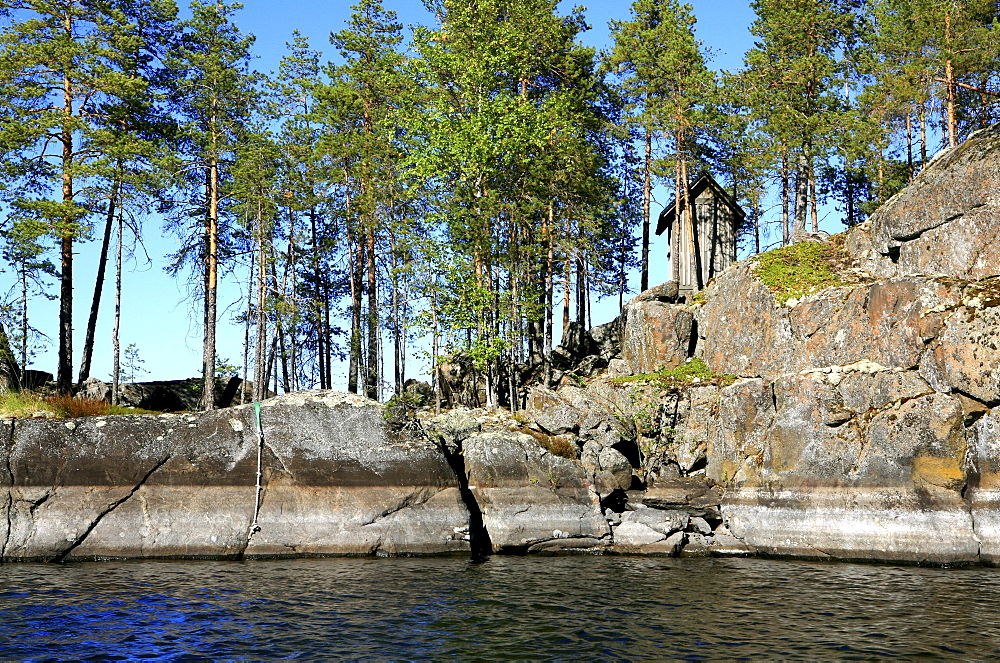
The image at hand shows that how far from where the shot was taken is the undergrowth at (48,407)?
18719 millimetres

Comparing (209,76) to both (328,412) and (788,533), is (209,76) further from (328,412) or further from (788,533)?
(788,533)

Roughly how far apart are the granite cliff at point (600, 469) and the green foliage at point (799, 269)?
202 centimetres

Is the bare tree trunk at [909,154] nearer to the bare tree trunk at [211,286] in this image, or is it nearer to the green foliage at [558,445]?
the green foliage at [558,445]

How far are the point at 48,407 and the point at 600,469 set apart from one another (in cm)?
1458

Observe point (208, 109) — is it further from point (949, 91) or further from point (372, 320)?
point (949, 91)

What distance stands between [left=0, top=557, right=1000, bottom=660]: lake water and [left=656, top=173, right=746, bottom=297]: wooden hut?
760 inches

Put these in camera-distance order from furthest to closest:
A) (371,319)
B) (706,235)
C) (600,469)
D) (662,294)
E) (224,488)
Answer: (706,235) < (662,294) < (371,319) < (600,469) < (224,488)

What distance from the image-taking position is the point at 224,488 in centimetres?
1838

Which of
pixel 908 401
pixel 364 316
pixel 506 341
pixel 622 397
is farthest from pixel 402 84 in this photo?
pixel 908 401

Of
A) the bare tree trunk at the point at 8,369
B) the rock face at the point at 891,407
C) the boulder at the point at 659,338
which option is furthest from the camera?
the boulder at the point at 659,338

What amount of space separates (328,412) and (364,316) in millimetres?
13107

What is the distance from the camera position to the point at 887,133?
3291cm

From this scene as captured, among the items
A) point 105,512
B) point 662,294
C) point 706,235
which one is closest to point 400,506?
point 105,512

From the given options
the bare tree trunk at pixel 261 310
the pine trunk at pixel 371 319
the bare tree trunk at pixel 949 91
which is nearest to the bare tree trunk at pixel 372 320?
the pine trunk at pixel 371 319
